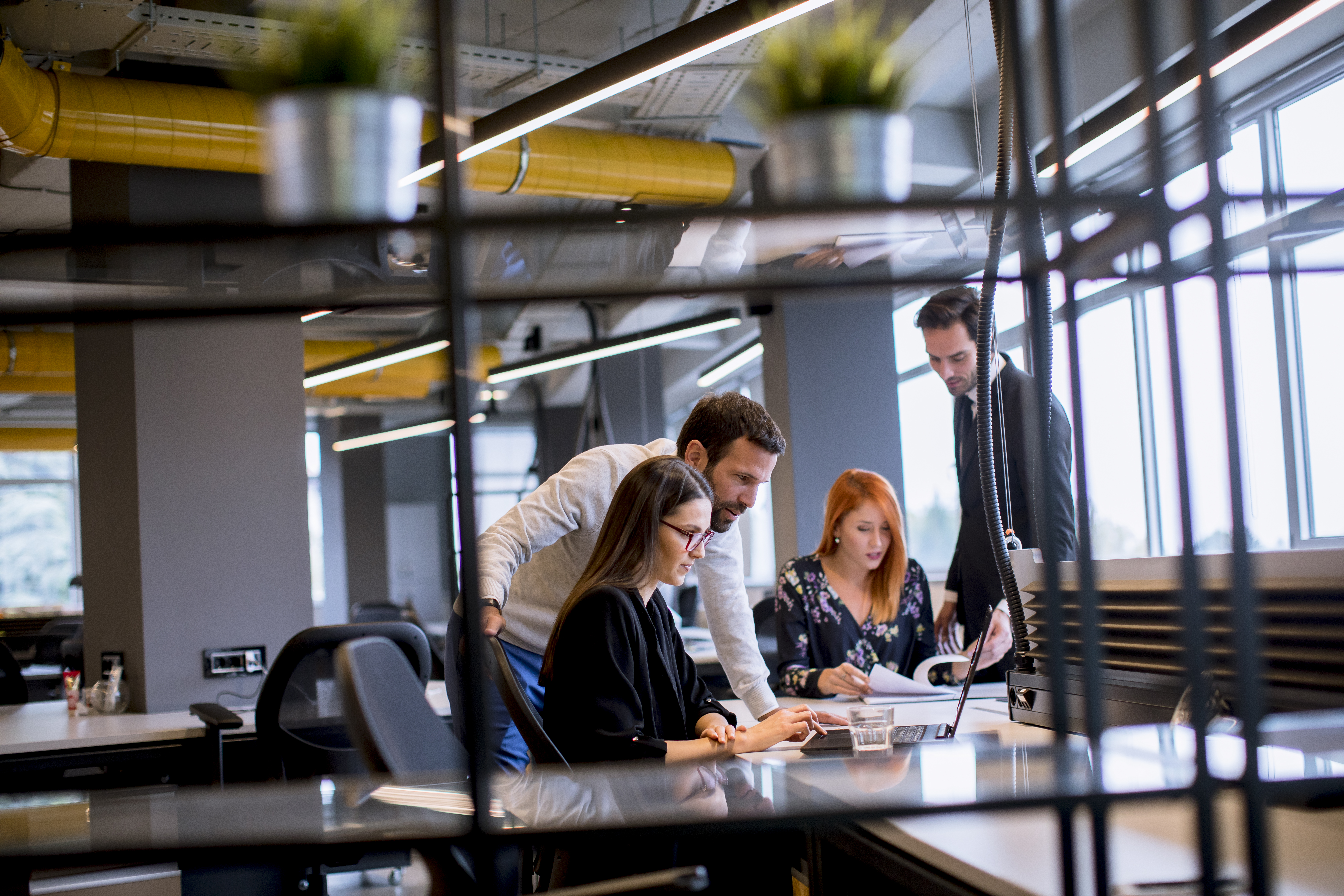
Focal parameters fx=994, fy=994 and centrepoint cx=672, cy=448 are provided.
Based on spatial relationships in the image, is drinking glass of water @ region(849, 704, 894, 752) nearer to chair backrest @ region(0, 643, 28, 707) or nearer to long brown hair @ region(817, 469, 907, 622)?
long brown hair @ region(817, 469, 907, 622)

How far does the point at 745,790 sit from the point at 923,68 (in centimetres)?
348

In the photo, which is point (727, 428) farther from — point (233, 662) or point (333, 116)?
point (233, 662)

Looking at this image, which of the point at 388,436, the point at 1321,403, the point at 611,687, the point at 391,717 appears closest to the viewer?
the point at 391,717

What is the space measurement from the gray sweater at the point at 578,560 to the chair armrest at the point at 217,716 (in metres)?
1.19

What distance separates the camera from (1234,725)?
1.24 m

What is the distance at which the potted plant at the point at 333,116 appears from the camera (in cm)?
78

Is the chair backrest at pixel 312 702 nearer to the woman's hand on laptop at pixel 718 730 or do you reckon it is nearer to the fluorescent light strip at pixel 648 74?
the woman's hand on laptop at pixel 718 730

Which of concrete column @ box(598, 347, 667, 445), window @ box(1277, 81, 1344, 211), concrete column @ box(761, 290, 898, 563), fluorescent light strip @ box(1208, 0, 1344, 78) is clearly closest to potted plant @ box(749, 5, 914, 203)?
fluorescent light strip @ box(1208, 0, 1344, 78)

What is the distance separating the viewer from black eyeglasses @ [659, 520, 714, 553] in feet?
5.91

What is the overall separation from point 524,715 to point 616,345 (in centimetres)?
425

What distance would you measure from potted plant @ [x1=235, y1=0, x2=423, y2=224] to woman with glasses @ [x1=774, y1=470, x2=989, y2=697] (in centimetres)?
207

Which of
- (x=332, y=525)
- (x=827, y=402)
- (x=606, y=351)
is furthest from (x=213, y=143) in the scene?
(x=332, y=525)

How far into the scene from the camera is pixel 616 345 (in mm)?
5672

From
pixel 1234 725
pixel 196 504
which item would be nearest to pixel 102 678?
pixel 196 504
